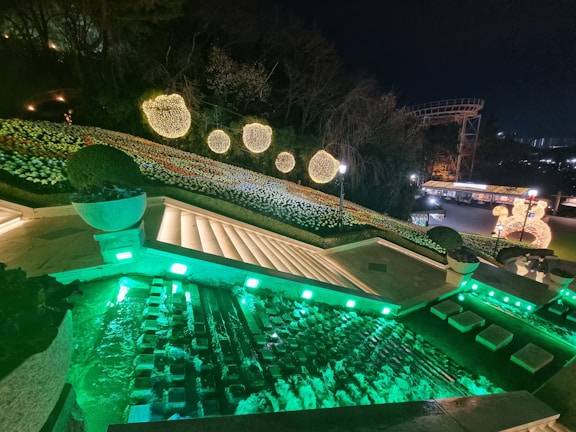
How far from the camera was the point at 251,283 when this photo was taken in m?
4.39

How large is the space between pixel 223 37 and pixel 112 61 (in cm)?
682

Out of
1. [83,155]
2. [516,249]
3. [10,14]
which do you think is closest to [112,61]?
[10,14]

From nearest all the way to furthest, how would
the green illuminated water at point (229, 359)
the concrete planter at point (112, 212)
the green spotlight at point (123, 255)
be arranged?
1. the green illuminated water at point (229, 359)
2. the concrete planter at point (112, 212)
3. the green spotlight at point (123, 255)

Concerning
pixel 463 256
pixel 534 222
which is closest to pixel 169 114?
pixel 463 256

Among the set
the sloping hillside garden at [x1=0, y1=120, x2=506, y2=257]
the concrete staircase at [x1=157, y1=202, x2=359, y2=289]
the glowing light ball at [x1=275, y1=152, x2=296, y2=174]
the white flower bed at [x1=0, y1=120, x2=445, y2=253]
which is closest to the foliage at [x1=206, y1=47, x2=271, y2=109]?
the glowing light ball at [x1=275, y1=152, x2=296, y2=174]

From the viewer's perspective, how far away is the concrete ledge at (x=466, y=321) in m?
5.25

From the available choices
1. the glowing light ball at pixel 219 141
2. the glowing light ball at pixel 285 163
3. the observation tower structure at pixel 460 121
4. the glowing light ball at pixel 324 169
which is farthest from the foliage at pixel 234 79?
the observation tower structure at pixel 460 121

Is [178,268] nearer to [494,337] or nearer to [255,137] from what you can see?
[494,337]

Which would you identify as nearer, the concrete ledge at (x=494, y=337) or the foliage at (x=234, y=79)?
the concrete ledge at (x=494, y=337)

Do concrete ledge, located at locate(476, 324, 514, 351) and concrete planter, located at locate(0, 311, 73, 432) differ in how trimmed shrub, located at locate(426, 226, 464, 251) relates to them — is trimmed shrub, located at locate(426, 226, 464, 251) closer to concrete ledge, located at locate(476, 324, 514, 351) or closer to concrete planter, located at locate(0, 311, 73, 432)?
concrete ledge, located at locate(476, 324, 514, 351)

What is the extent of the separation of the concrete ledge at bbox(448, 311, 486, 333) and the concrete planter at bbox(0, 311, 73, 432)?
6.38 meters

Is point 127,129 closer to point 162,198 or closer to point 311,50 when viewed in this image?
point 162,198

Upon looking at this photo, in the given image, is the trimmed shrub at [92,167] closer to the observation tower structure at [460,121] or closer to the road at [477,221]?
the road at [477,221]

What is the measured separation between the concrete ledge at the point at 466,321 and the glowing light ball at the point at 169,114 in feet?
33.1
